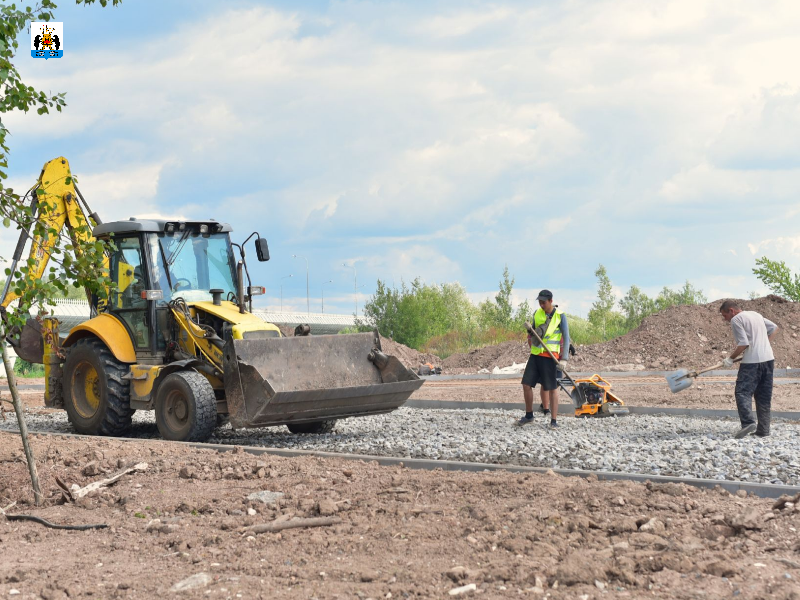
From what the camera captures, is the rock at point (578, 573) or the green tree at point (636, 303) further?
the green tree at point (636, 303)

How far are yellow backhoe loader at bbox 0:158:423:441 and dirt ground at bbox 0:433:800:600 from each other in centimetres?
276

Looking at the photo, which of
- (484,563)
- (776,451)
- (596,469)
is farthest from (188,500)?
(776,451)

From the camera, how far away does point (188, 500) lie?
739 centimetres

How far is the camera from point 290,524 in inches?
246

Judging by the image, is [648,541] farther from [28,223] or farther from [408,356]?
[408,356]

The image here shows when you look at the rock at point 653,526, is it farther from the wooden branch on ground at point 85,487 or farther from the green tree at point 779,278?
the green tree at point 779,278

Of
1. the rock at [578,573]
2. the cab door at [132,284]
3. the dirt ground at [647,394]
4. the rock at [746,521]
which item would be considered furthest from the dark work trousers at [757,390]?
the cab door at [132,284]

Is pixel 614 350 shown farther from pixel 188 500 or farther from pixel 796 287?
pixel 188 500

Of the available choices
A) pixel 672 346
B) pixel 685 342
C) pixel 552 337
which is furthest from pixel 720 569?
pixel 685 342

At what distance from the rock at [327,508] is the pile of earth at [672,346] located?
2221 centimetres

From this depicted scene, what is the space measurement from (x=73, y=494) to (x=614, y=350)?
83.8ft

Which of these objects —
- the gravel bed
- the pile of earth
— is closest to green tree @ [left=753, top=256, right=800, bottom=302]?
the pile of earth

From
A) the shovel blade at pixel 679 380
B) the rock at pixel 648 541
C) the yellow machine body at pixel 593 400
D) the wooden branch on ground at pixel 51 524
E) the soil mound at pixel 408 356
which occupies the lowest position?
the wooden branch on ground at pixel 51 524

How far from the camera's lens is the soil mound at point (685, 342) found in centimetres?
2912
